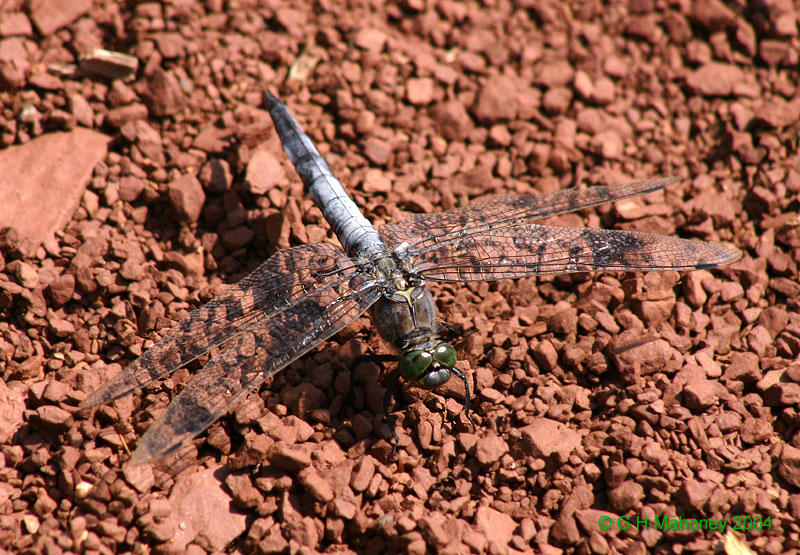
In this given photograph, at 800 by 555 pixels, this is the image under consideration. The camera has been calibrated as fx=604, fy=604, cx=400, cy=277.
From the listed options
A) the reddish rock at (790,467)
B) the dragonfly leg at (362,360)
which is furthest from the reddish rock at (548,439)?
the reddish rock at (790,467)

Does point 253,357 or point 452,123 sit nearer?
point 253,357

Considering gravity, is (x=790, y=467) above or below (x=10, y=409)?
below

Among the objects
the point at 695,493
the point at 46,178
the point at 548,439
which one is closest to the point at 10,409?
the point at 46,178

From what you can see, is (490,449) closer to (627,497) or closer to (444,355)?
(444,355)

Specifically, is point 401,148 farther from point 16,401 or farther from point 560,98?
point 16,401

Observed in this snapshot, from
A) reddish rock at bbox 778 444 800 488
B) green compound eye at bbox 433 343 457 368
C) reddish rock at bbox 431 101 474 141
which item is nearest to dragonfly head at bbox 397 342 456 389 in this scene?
green compound eye at bbox 433 343 457 368

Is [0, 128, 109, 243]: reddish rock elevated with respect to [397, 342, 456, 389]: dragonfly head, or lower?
elevated

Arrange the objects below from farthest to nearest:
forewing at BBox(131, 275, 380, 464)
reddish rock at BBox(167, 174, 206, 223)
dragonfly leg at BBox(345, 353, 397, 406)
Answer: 1. reddish rock at BBox(167, 174, 206, 223)
2. dragonfly leg at BBox(345, 353, 397, 406)
3. forewing at BBox(131, 275, 380, 464)

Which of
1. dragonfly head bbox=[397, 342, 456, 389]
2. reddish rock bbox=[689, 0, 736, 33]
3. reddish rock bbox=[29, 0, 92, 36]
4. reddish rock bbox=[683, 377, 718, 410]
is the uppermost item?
reddish rock bbox=[29, 0, 92, 36]

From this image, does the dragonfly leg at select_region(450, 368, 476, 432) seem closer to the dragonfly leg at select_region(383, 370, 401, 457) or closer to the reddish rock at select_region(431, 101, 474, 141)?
the dragonfly leg at select_region(383, 370, 401, 457)
